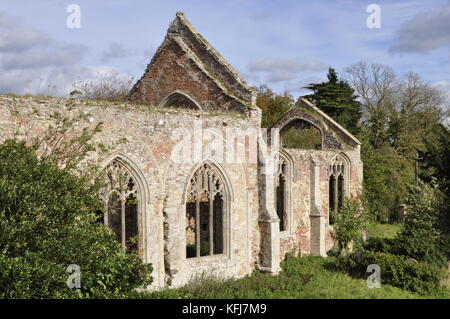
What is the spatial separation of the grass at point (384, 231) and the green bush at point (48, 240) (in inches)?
681

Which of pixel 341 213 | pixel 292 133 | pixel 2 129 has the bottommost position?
pixel 341 213

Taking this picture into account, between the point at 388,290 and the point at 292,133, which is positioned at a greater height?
the point at 292,133

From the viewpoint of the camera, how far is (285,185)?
18.9 m

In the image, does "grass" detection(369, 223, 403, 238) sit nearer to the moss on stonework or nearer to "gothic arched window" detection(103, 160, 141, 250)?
the moss on stonework

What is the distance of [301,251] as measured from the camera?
19250 mm

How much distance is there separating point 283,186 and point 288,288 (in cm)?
599

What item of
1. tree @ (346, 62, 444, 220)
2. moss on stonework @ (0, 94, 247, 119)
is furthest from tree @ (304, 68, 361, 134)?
moss on stonework @ (0, 94, 247, 119)

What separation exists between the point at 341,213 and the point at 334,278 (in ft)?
19.1

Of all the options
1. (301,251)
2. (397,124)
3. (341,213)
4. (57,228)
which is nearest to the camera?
(57,228)

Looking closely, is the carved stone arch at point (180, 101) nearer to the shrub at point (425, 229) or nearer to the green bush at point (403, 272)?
the green bush at point (403, 272)

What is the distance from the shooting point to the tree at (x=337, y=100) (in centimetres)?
3356

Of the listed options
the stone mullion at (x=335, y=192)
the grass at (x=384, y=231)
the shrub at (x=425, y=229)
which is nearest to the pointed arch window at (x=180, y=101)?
the stone mullion at (x=335, y=192)

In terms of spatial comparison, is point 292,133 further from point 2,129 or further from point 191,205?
point 2,129
